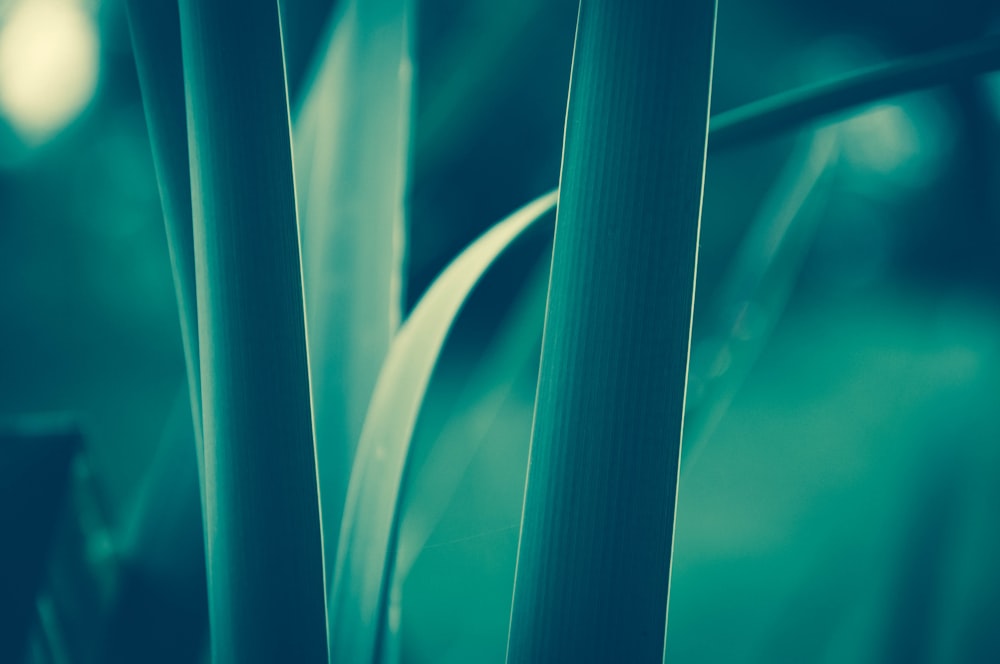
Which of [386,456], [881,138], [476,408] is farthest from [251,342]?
[881,138]

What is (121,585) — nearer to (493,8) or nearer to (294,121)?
(294,121)

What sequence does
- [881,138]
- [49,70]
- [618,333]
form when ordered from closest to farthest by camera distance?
[618,333] < [49,70] < [881,138]

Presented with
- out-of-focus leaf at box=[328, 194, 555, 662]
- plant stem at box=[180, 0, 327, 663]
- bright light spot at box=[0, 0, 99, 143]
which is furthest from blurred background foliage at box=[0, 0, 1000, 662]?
plant stem at box=[180, 0, 327, 663]

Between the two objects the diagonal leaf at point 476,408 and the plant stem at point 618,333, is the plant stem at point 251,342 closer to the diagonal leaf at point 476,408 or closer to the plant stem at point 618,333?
the plant stem at point 618,333

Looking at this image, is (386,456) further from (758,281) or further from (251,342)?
(758,281)

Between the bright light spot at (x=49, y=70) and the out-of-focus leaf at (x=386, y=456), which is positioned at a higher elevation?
the bright light spot at (x=49, y=70)

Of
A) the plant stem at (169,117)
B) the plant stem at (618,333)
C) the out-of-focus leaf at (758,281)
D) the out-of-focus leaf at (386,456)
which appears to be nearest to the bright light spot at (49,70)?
the plant stem at (169,117)
